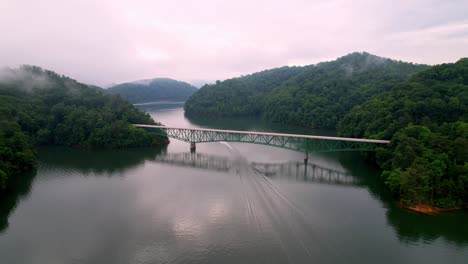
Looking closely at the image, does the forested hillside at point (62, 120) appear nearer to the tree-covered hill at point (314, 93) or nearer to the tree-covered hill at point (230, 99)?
the tree-covered hill at point (314, 93)

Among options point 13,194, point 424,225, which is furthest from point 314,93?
point 13,194

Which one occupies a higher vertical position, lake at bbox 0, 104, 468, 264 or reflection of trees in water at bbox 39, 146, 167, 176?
reflection of trees in water at bbox 39, 146, 167, 176

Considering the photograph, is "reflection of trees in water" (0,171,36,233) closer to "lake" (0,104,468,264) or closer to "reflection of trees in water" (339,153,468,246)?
"lake" (0,104,468,264)

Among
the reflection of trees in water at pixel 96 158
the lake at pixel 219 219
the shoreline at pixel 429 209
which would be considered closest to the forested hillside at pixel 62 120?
the reflection of trees in water at pixel 96 158

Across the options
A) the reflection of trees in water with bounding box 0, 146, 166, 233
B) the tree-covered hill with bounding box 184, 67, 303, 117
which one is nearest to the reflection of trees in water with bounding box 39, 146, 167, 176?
the reflection of trees in water with bounding box 0, 146, 166, 233

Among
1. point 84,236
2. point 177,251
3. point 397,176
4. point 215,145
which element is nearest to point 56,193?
point 84,236

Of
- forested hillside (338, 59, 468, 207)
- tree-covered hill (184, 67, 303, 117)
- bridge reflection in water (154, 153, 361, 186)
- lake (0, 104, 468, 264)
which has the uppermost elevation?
tree-covered hill (184, 67, 303, 117)
